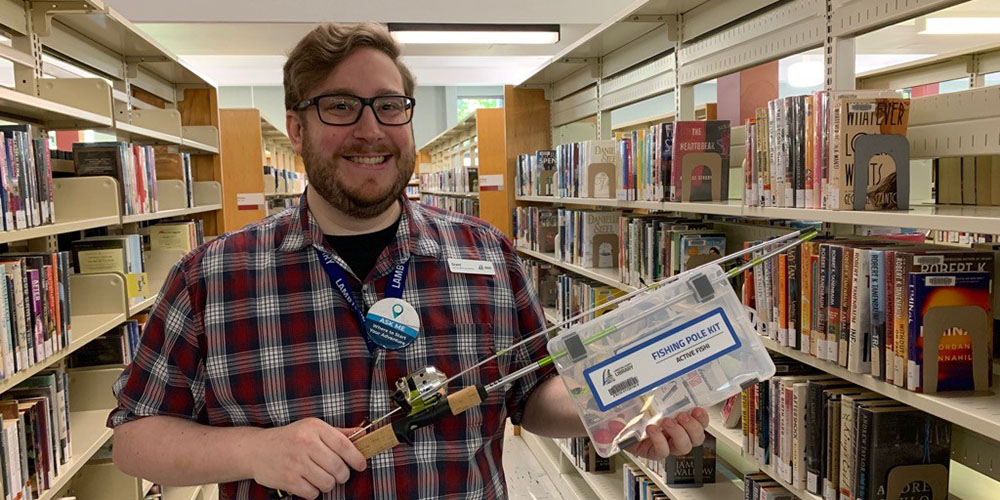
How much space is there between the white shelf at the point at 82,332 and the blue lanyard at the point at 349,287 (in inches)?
52.0

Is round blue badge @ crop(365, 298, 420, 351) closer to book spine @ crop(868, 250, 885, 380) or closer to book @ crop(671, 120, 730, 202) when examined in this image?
book spine @ crop(868, 250, 885, 380)

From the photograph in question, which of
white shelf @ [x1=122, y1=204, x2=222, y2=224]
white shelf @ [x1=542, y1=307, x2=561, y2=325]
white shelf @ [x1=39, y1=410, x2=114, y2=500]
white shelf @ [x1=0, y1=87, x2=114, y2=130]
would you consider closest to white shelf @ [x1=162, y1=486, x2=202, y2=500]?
white shelf @ [x1=39, y1=410, x2=114, y2=500]

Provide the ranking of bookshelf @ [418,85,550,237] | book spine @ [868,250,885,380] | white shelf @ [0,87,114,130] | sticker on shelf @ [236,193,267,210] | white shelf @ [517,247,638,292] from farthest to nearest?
sticker on shelf @ [236,193,267,210]
bookshelf @ [418,85,550,237]
white shelf @ [517,247,638,292]
white shelf @ [0,87,114,130]
book spine @ [868,250,885,380]

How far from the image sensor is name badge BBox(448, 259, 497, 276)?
1.43 m

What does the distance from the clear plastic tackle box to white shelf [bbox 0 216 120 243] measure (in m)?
1.74

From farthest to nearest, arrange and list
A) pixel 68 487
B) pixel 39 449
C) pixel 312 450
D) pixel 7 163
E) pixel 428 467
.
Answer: pixel 68 487 → pixel 39 449 → pixel 7 163 → pixel 428 467 → pixel 312 450

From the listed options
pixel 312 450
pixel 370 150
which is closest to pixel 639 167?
pixel 370 150

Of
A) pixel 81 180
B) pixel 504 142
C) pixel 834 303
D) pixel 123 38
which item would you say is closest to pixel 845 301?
pixel 834 303

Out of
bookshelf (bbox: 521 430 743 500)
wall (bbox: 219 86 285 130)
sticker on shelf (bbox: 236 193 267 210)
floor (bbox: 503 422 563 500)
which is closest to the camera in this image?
bookshelf (bbox: 521 430 743 500)

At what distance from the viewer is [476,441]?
1.35 metres

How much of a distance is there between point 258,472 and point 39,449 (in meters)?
1.53

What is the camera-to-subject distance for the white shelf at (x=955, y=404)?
1.39m

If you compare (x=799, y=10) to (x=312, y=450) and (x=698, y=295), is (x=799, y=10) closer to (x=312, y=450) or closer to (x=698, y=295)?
(x=698, y=295)

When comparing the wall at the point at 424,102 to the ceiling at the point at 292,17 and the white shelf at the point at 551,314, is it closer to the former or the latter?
the ceiling at the point at 292,17
